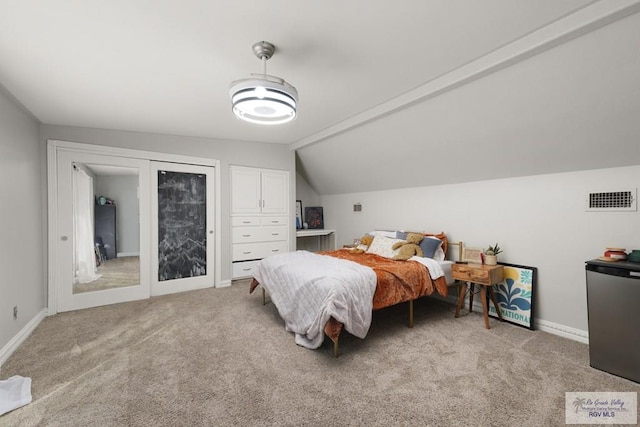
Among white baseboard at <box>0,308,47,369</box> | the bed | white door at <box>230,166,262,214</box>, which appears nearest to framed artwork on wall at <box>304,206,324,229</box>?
white door at <box>230,166,262,214</box>

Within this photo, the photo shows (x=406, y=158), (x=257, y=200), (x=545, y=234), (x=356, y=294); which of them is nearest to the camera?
(x=356, y=294)

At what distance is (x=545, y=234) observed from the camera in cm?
274

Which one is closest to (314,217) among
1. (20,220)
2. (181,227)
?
(181,227)

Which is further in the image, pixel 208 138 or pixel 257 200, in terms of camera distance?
pixel 257 200

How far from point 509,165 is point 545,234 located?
0.77 meters

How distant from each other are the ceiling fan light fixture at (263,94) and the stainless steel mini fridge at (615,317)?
2583 mm

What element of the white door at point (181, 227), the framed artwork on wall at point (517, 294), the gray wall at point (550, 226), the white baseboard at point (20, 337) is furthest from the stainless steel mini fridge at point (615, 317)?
the white baseboard at point (20, 337)

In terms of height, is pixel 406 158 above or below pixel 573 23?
below

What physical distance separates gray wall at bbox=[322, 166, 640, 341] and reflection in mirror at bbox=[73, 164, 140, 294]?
4.18 meters

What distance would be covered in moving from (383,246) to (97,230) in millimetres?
3742

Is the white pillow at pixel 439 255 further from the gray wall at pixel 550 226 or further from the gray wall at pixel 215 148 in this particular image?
the gray wall at pixel 215 148

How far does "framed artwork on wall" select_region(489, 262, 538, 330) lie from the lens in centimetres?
277

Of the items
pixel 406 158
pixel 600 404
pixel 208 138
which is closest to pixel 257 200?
pixel 208 138

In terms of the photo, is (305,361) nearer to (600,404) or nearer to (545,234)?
(600,404)
